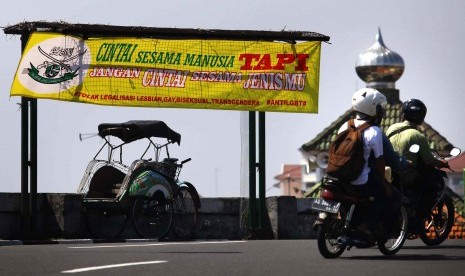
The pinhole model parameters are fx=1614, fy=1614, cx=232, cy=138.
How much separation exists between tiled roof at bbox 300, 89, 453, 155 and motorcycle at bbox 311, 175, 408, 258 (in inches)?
2350

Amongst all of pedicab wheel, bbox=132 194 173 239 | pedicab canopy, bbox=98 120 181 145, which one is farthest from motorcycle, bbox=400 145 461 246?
pedicab canopy, bbox=98 120 181 145

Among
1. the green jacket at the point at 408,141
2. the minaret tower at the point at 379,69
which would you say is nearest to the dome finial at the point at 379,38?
the minaret tower at the point at 379,69

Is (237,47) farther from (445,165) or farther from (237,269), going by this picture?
(237,269)

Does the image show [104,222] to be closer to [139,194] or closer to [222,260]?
[139,194]

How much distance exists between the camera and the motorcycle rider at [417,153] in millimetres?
18844

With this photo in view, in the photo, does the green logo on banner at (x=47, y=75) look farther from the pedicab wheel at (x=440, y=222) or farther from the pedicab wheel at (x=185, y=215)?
the pedicab wheel at (x=440, y=222)

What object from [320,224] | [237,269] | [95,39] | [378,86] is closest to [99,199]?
[95,39]

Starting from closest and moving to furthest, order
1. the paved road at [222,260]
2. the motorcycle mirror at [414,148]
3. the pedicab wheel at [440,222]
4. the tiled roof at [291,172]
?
1. the paved road at [222,260]
2. the motorcycle mirror at [414,148]
3. the pedicab wheel at [440,222]
4. the tiled roof at [291,172]

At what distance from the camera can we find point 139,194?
74.1 ft

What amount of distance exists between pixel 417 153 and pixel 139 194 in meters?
4.98

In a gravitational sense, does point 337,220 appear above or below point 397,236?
above

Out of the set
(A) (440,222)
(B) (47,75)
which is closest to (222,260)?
(A) (440,222)

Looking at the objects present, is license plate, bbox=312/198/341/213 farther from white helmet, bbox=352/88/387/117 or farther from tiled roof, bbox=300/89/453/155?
tiled roof, bbox=300/89/453/155

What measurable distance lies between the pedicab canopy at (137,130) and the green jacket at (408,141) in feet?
19.2
